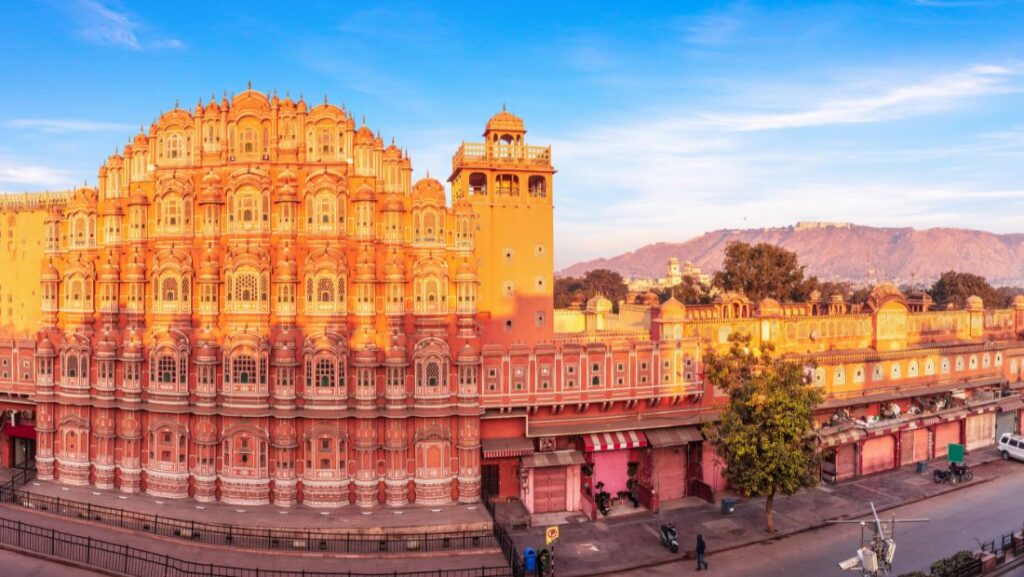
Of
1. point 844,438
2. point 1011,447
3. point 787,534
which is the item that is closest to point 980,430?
point 1011,447

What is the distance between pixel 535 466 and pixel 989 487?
28.3 m

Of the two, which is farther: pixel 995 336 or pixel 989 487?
pixel 995 336

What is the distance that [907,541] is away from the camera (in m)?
33.8

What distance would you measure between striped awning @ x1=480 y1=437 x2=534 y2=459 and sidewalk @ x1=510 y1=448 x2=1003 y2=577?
3706 mm

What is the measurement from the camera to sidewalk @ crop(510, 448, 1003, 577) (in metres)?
31.6

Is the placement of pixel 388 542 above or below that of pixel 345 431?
below

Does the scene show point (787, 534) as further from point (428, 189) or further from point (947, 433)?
point (428, 189)

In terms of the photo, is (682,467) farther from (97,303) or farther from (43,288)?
(43,288)

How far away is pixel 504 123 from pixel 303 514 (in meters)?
23.6

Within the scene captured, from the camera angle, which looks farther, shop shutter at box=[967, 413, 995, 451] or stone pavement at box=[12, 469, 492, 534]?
shop shutter at box=[967, 413, 995, 451]

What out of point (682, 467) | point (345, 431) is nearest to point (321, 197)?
point (345, 431)

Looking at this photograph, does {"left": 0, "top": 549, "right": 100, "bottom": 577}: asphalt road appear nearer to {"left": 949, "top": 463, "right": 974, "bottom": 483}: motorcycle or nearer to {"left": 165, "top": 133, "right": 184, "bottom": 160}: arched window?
{"left": 165, "top": 133, "right": 184, "bottom": 160}: arched window

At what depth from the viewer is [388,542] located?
31125 millimetres

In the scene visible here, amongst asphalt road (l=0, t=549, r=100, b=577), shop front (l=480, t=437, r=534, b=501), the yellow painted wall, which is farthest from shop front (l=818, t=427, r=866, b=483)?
the yellow painted wall
